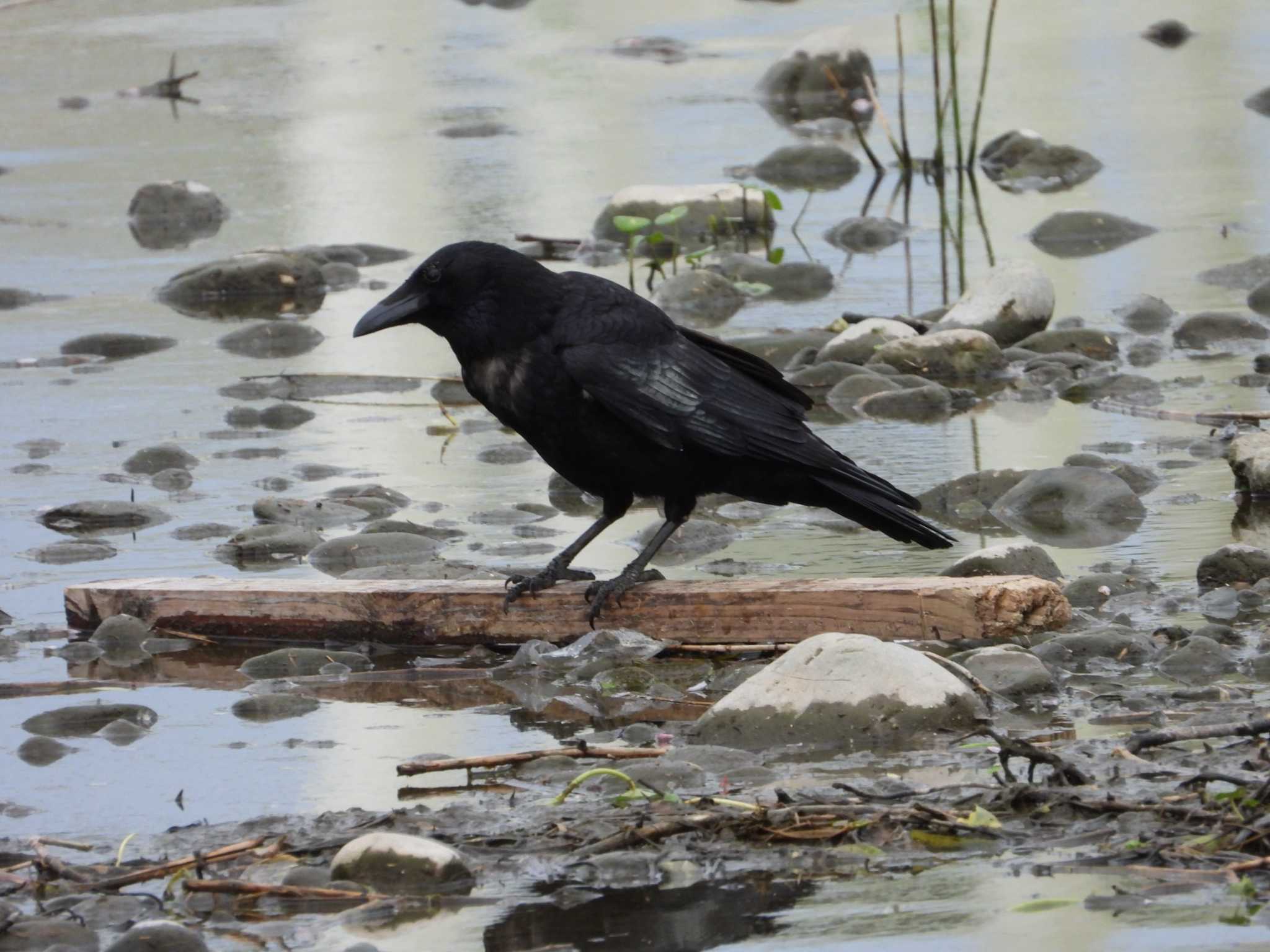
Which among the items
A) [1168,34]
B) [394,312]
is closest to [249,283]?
[394,312]

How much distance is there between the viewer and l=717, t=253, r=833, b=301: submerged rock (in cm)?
1056

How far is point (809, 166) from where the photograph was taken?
48.3 feet

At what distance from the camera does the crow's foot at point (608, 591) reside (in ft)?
17.7

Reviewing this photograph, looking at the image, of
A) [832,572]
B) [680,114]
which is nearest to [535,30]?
[680,114]

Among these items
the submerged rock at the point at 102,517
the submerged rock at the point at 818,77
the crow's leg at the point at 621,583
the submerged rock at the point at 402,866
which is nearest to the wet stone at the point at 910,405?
the crow's leg at the point at 621,583

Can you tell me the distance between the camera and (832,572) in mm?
6055

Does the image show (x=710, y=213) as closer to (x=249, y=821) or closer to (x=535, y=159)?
(x=535, y=159)

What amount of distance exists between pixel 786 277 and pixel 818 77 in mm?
8346

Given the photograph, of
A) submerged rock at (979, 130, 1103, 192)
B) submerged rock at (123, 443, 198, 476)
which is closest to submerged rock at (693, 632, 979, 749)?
submerged rock at (123, 443, 198, 476)

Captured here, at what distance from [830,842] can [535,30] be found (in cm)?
2203

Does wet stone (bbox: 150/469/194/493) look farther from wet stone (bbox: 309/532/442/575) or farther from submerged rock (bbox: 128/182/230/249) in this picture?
submerged rock (bbox: 128/182/230/249)

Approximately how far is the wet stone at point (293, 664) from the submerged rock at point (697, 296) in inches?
196

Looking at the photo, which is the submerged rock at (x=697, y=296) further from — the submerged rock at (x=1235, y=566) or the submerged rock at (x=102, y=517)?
the submerged rock at (x=1235, y=566)

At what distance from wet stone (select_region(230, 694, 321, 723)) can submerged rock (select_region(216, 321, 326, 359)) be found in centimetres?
495
